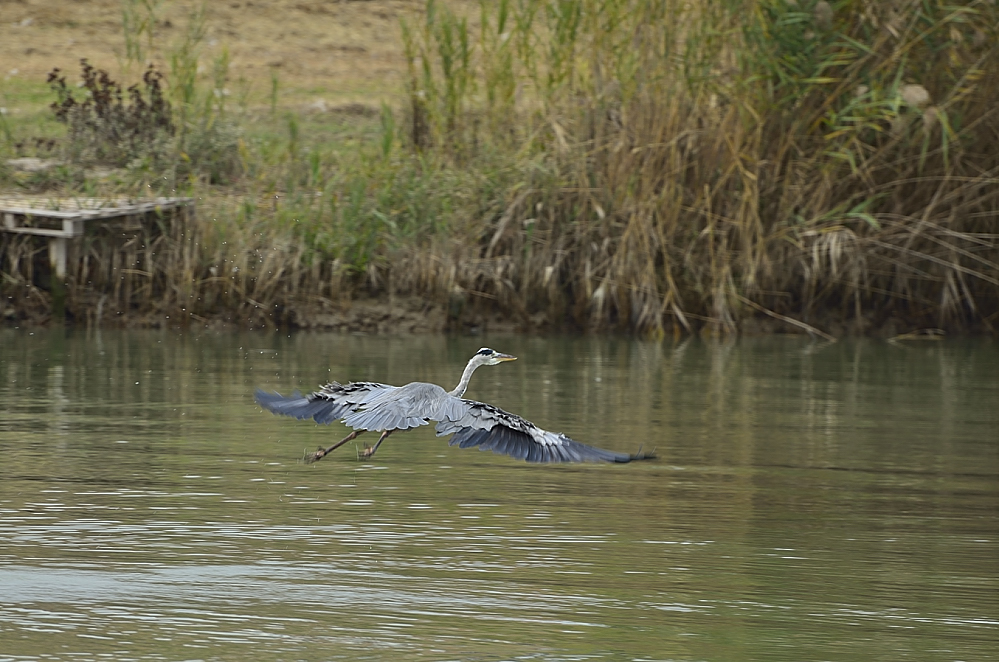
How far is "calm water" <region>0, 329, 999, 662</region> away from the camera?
4793 millimetres

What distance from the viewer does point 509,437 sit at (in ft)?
19.1

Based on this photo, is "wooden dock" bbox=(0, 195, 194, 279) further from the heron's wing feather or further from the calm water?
the heron's wing feather

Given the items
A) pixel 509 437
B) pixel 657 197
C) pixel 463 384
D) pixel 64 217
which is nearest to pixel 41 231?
pixel 64 217

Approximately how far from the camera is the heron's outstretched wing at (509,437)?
5.68m

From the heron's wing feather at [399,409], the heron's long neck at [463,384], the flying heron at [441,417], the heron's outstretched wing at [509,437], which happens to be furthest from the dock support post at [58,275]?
the heron's outstretched wing at [509,437]

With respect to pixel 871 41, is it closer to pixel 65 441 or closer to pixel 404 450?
pixel 404 450

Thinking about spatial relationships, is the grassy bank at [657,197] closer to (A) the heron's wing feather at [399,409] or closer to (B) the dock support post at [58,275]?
(B) the dock support post at [58,275]

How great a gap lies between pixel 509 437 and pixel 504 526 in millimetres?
605

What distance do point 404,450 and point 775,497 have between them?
2.21 meters

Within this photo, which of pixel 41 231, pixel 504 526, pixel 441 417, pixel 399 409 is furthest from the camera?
pixel 41 231

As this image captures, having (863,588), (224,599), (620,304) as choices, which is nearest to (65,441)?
(224,599)

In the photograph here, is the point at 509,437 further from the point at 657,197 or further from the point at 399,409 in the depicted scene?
the point at 657,197

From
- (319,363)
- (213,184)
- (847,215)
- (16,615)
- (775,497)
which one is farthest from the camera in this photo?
(213,184)

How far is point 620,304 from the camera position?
1399 cm
